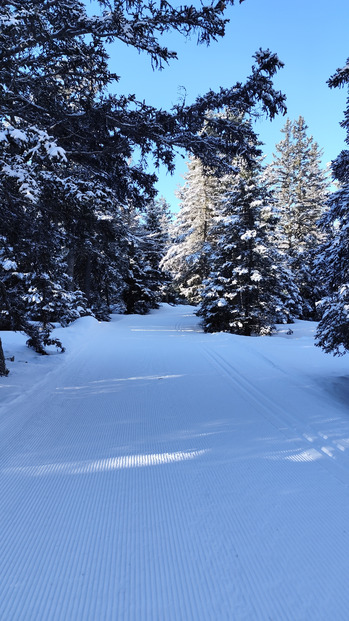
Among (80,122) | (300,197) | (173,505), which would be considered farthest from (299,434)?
(300,197)

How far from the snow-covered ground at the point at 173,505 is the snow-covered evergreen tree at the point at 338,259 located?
1073mm

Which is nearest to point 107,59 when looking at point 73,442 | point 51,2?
point 51,2

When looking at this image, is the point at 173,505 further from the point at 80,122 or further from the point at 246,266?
the point at 246,266

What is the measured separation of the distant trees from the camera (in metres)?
3.82

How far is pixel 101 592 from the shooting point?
1.78 meters

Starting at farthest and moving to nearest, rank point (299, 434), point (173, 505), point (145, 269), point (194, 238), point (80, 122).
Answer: point (145, 269) → point (194, 238) → point (80, 122) → point (299, 434) → point (173, 505)

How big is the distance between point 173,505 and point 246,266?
1354 cm

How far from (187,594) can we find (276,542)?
Result: 0.69 m

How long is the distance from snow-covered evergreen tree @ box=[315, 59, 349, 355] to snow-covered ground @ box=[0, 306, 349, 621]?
1.07 metres

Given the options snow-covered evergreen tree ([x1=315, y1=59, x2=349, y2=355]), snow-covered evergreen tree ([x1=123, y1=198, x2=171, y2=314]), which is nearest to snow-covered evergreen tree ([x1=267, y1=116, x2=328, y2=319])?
snow-covered evergreen tree ([x1=123, y1=198, x2=171, y2=314])

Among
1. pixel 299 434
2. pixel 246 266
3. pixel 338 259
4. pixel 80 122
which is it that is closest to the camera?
pixel 299 434

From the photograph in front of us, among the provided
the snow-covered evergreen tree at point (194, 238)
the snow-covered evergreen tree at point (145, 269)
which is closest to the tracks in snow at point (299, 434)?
the snow-covered evergreen tree at point (194, 238)

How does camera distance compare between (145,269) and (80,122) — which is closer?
(80,122)

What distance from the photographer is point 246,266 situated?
15141mm
